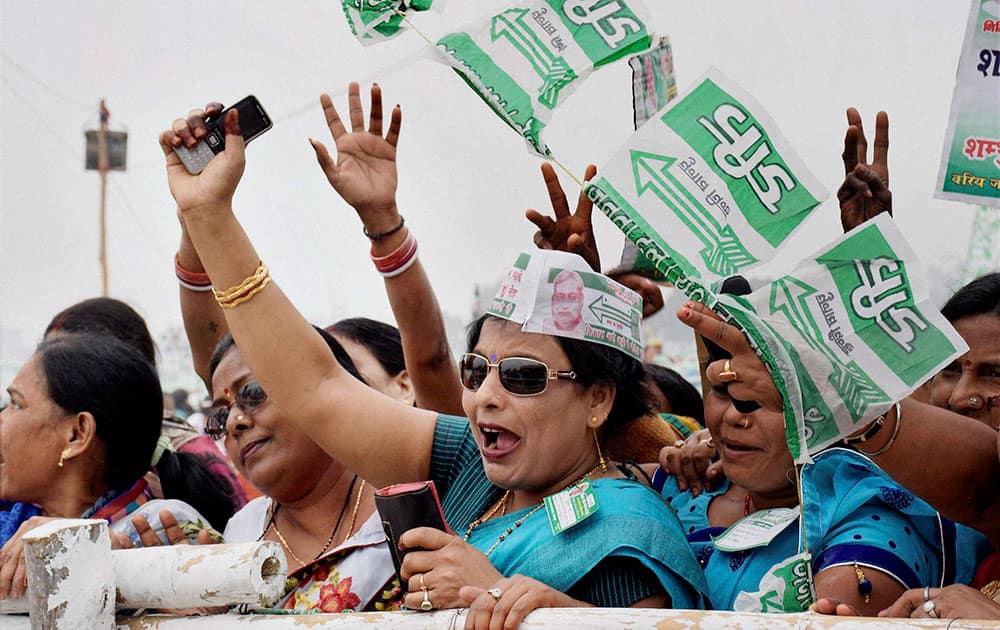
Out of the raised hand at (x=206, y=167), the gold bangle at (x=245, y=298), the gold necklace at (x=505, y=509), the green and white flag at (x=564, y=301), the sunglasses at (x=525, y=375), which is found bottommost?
the gold necklace at (x=505, y=509)

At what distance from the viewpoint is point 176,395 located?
796cm

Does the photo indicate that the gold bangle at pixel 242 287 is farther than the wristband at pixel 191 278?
No

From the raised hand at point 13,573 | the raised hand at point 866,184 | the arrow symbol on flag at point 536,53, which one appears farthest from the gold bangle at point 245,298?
the raised hand at point 866,184

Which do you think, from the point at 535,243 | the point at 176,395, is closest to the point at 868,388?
the point at 535,243

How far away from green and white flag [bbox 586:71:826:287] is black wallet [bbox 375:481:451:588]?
21.7 inches

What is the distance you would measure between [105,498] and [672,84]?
5.72 feet

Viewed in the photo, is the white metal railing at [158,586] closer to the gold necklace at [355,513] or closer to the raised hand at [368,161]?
the gold necklace at [355,513]

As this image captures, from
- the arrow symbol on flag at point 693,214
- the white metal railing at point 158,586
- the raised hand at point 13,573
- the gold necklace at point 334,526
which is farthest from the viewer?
the gold necklace at point 334,526

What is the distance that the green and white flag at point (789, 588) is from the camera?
1.90 meters

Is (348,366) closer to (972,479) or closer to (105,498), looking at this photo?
(105,498)

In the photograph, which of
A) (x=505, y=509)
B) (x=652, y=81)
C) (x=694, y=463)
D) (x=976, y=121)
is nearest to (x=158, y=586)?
(x=505, y=509)

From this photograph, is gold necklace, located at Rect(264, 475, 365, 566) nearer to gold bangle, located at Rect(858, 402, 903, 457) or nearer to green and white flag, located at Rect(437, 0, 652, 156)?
green and white flag, located at Rect(437, 0, 652, 156)

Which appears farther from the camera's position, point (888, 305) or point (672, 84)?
point (672, 84)

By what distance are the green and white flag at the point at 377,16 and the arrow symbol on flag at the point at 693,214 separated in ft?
2.27
